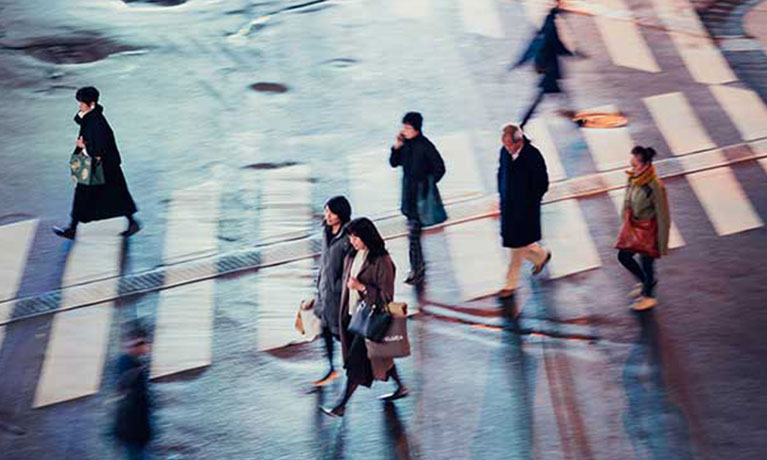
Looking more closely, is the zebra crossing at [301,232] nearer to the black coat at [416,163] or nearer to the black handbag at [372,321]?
the black coat at [416,163]

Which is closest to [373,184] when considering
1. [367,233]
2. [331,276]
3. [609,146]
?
[609,146]

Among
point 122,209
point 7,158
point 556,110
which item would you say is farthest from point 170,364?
point 556,110

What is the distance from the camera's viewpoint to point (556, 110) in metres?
17.2

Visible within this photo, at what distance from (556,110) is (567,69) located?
4.69 ft

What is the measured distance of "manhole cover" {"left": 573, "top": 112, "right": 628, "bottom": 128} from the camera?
16781 millimetres

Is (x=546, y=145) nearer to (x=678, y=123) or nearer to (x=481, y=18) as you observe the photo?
(x=678, y=123)

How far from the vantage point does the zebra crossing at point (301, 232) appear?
12.7m

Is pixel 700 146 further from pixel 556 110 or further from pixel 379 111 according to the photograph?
pixel 379 111

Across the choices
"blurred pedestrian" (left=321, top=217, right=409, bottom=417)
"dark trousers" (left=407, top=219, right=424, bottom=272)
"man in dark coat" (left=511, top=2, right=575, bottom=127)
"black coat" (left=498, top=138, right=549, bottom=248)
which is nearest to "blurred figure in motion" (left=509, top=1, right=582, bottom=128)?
"man in dark coat" (left=511, top=2, right=575, bottom=127)

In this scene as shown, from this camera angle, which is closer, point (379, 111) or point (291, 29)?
point (379, 111)

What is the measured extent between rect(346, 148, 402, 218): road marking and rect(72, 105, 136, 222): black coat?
2.58 metres

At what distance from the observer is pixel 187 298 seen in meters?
13.5

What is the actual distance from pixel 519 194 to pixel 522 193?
0.03 meters

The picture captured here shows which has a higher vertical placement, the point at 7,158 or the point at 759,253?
the point at 7,158
